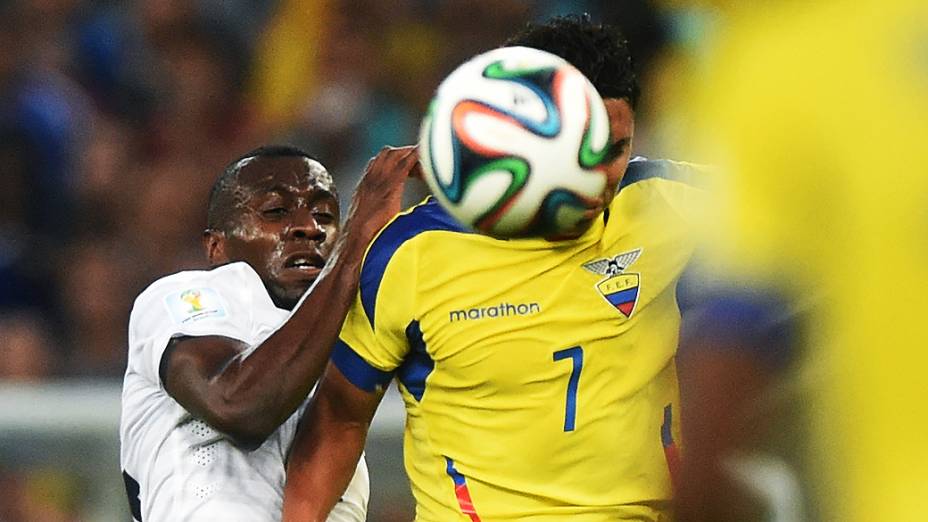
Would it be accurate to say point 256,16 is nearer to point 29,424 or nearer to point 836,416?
point 29,424

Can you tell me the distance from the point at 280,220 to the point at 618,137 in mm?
1042

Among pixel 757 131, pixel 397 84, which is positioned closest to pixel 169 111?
pixel 397 84

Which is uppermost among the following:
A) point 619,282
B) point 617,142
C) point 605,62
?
point 605,62

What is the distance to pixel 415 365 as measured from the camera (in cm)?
386

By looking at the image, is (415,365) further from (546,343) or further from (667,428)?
(667,428)

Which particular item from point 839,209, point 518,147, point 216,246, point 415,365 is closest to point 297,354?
point 415,365

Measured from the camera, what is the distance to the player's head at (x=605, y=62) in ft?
12.0

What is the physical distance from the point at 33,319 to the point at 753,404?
6040 mm

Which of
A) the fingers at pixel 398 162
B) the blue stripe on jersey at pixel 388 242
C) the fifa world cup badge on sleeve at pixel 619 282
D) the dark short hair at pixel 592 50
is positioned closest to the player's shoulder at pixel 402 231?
the blue stripe on jersey at pixel 388 242

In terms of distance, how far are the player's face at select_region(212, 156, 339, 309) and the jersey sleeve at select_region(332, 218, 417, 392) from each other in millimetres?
457

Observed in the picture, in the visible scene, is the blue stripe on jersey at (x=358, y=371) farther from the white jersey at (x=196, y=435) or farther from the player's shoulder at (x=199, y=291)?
the player's shoulder at (x=199, y=291)

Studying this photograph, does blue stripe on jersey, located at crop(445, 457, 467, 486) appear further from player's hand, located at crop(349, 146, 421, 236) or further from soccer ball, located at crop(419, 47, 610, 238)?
soccer ball, located at crop(419, 47, 610, 238)

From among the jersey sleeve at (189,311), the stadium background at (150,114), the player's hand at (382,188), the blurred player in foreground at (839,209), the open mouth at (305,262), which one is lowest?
the stadium background at (150,114)

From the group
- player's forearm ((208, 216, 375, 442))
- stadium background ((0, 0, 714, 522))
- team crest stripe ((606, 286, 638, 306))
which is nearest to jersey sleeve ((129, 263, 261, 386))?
player's forearm ((208, 216, 375, 442))
